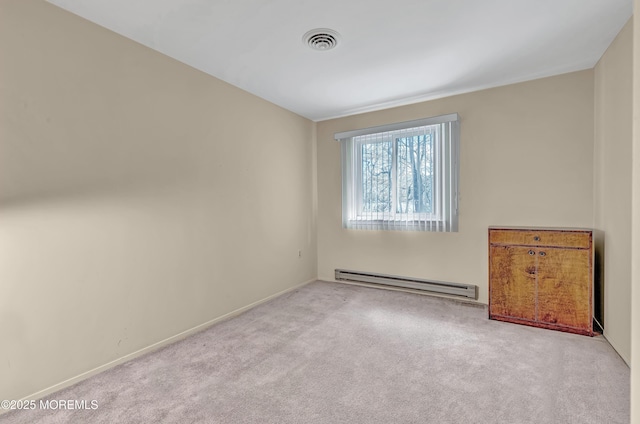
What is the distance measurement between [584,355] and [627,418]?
723 mm

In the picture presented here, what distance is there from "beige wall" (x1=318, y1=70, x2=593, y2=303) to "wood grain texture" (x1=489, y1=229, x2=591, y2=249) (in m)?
0.45

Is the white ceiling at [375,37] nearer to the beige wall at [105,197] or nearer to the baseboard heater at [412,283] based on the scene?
the beige wall at [105,197]

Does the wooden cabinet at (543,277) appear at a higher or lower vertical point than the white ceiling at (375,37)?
lower

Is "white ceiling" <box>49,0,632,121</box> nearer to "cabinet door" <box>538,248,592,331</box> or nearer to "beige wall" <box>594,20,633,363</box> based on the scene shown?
"beige wall" <box>594,20,633,363</box>

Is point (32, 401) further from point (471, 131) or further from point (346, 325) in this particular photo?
point (471, 131)

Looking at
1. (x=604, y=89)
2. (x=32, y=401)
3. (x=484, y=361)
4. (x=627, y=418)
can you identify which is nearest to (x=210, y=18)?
(x=32, y=401)

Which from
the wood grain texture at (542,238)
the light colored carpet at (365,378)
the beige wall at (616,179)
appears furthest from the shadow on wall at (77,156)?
the beige wall at (616,179)

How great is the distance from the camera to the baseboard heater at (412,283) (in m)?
3.26

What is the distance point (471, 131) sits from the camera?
323 cm

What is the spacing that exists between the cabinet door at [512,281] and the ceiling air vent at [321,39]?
2.31 metres

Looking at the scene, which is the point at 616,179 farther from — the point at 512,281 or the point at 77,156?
the point at 77,156

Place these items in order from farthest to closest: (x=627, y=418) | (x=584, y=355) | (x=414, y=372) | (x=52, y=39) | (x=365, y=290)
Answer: (x=365, y=290), (x=584, y=355), (x=414, y=372), (x=52, y=39), (x=627, y=418)

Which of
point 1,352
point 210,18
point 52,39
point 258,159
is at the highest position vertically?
point 210,18

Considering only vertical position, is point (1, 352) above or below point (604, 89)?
below
